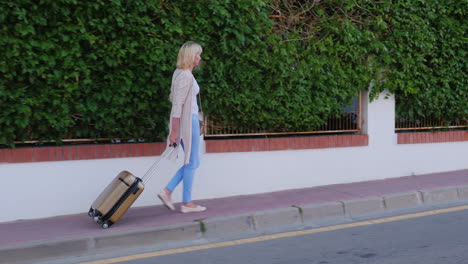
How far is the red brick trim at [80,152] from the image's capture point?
20.2 ft

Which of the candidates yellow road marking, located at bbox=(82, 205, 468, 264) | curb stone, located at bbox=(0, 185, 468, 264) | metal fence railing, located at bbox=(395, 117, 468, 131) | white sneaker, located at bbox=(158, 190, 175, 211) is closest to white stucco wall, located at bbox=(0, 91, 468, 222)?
metal fence railing, located at bbox=(395, 117, 468, 131)

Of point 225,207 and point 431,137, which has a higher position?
point 431,137

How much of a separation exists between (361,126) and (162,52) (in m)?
3.70

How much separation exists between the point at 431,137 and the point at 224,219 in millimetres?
4818

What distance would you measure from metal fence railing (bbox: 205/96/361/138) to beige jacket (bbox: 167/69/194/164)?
3.85 feet

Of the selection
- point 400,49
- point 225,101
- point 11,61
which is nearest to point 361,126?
point 400,49

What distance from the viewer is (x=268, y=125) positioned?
26.2ft

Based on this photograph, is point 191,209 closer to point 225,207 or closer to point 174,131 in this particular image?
point 225,207

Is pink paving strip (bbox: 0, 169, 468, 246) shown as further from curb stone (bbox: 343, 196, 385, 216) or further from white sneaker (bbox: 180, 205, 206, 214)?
curb stone (bbox: 343, 196, 385, 216)

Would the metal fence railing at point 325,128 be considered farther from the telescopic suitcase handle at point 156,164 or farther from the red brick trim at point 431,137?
the telescopic suitcase handle at point 156,164

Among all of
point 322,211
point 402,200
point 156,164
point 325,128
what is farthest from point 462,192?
point 156,164

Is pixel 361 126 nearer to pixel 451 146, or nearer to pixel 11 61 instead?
pixel 451 146

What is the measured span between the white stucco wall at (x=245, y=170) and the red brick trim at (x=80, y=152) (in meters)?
0.06

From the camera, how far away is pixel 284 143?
7.96m
